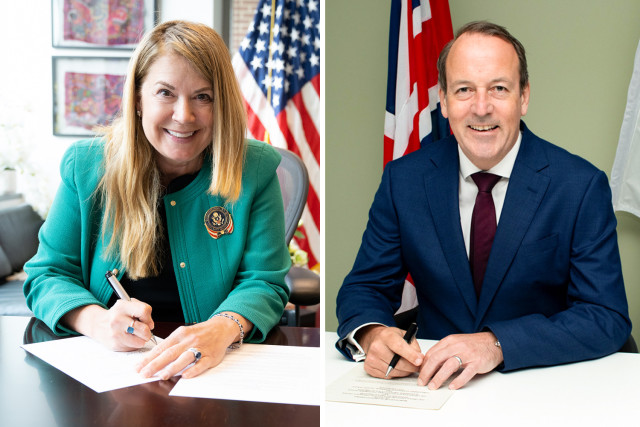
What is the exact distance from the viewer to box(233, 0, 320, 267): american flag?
2.79 metres

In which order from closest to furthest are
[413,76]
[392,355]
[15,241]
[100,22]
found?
[392,355]
[413,76]
[15,241]
[100,22]

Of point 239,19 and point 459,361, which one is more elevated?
point 239,19

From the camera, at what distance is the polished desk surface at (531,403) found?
70 centimetres

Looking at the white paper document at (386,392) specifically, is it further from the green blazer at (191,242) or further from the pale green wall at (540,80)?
the pale green wall at (540,80)

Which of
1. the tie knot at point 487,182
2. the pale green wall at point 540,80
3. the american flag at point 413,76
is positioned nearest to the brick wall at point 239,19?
the pale green wall at point 540,80

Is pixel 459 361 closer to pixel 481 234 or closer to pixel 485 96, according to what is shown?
pixel 481 234

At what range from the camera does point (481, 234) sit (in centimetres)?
127

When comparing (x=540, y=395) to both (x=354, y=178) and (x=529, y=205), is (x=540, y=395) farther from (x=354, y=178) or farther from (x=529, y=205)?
(x=354, y=178)

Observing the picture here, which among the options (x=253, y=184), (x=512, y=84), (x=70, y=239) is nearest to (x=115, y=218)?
(x=70, y=239)

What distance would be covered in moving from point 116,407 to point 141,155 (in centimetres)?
66

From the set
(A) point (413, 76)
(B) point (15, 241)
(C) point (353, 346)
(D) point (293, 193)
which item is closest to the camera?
(C) point (353, 346)

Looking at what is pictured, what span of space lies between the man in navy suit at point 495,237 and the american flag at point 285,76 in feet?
4.50

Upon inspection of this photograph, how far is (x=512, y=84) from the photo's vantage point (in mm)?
1401

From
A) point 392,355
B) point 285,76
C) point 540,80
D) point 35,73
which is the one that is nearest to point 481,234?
point 392,355
